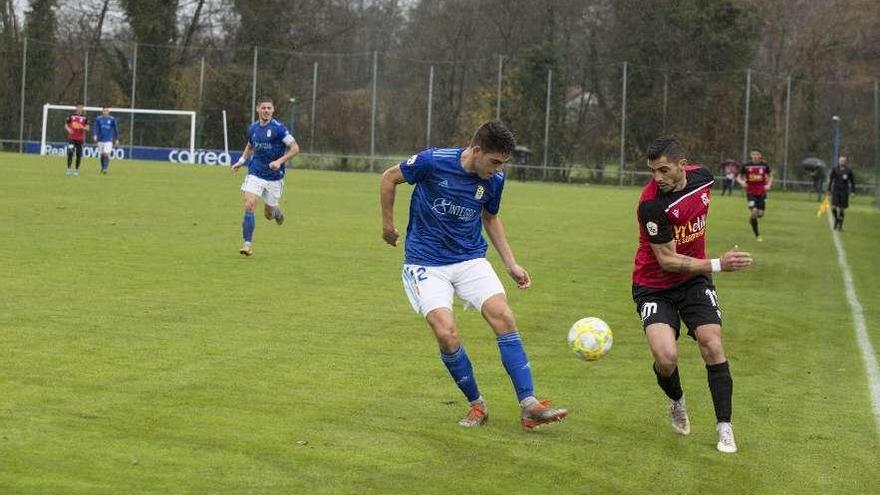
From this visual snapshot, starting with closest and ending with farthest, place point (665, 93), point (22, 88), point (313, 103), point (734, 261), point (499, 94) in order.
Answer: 1. point (734, 261)
2. point (22, 88)
3. point (665, 93)
4. point (313, 103)
5. point (499, 94)

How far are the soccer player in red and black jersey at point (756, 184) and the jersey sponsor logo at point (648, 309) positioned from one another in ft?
65.3

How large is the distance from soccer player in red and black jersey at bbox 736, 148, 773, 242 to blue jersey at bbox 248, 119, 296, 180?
12.3 meters

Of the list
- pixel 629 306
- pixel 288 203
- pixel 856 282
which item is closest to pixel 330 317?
pixel 629 306

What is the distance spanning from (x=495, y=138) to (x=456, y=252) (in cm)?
79

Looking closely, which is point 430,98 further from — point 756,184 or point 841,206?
point 756,184

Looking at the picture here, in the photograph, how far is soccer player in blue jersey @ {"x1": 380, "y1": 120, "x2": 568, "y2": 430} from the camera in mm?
7930

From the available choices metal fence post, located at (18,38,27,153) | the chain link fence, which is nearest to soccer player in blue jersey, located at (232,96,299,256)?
the chain link fence

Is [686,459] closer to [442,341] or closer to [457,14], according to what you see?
[442,341]

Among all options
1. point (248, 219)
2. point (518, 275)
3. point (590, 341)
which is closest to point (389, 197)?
point (518, 275)

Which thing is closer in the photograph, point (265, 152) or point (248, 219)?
point (248, 219)

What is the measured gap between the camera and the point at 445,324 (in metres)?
7.90

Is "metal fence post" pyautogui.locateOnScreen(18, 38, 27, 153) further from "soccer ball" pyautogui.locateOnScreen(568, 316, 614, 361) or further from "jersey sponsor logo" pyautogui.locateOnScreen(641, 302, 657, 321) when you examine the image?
"jersey sponsor logo" pyautogui.locateOnScreen(641, 302, 657, 321)

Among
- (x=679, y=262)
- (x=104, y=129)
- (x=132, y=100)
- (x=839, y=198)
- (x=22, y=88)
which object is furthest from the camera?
(x=132, y=100)

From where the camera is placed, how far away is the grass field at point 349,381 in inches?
264
